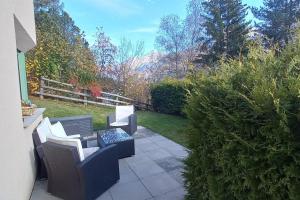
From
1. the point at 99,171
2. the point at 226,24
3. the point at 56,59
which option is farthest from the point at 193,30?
the point at 99,171

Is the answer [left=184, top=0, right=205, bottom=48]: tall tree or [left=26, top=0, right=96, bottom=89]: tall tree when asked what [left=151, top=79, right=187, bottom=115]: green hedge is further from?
[left=184, top=0, right=205, bottom=48]: tall tree

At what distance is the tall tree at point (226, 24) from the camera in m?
17.0

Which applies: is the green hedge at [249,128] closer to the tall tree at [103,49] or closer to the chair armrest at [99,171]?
the chair armrest at [99,171]

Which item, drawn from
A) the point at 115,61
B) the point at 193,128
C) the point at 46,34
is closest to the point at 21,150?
the point at 193,128

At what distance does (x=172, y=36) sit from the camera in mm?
19109

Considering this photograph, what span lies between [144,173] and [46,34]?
37.9ft

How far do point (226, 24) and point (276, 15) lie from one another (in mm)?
3564

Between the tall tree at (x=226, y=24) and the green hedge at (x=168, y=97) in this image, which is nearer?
the green hedge at (x=168, y=97)

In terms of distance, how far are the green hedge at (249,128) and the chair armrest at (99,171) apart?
1.40m

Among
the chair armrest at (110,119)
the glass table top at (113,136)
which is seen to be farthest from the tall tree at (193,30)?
the glass table top at (113,136)

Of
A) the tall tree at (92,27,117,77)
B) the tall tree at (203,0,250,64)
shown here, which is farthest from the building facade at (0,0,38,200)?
the tall tree at (203,0,250,64)

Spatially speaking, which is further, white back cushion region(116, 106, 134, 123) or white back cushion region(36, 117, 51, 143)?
white back cushion region(116, 106, 134, 123)

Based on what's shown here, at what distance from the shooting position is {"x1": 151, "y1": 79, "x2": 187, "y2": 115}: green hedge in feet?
32.2

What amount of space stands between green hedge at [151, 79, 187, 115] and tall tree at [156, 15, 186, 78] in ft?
26.4
